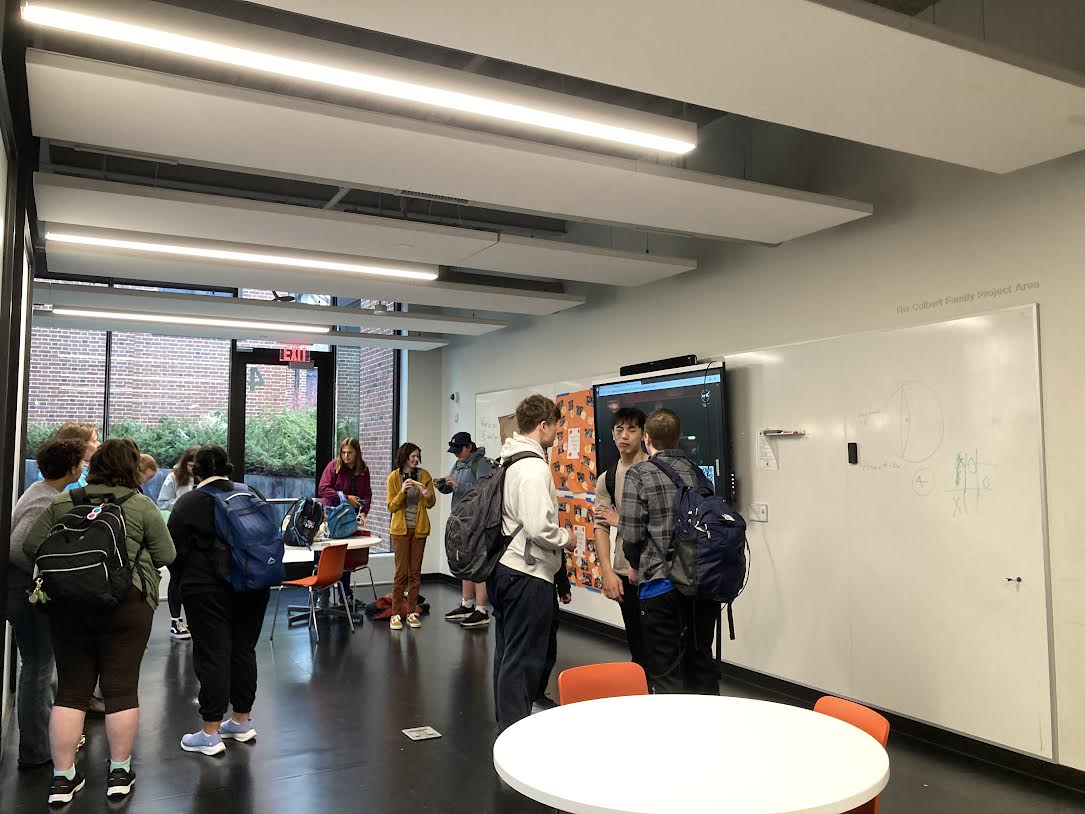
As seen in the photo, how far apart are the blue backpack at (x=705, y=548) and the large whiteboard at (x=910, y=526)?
1.31 m

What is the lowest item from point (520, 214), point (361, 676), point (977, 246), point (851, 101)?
point (361, 676)

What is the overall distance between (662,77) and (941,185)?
2.14 m

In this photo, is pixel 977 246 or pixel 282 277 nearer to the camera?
pixel 977 246

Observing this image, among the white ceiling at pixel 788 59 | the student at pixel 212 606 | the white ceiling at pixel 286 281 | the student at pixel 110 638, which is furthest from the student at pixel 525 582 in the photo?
the white ceiling at pixel 286 281

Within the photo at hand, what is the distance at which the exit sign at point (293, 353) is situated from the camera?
9414 millimetres

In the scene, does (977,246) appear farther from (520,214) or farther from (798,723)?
(520,214)

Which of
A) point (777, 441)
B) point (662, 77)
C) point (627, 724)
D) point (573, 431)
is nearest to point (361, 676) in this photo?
point (573, 431)

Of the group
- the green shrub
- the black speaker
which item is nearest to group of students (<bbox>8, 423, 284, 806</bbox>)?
the black speaker

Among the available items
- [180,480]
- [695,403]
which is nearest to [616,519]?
[695,403]

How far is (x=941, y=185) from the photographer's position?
4.11 metres

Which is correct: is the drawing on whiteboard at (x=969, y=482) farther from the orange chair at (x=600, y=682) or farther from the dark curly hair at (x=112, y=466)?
the dark curly hair at (x=112, y=466)

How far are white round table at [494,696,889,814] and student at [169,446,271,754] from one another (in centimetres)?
220

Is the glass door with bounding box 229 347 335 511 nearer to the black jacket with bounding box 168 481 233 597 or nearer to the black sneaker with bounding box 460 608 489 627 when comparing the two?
the black sneaker with bounding box 460 608 489 627

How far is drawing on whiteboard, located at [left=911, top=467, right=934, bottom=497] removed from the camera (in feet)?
13.4
